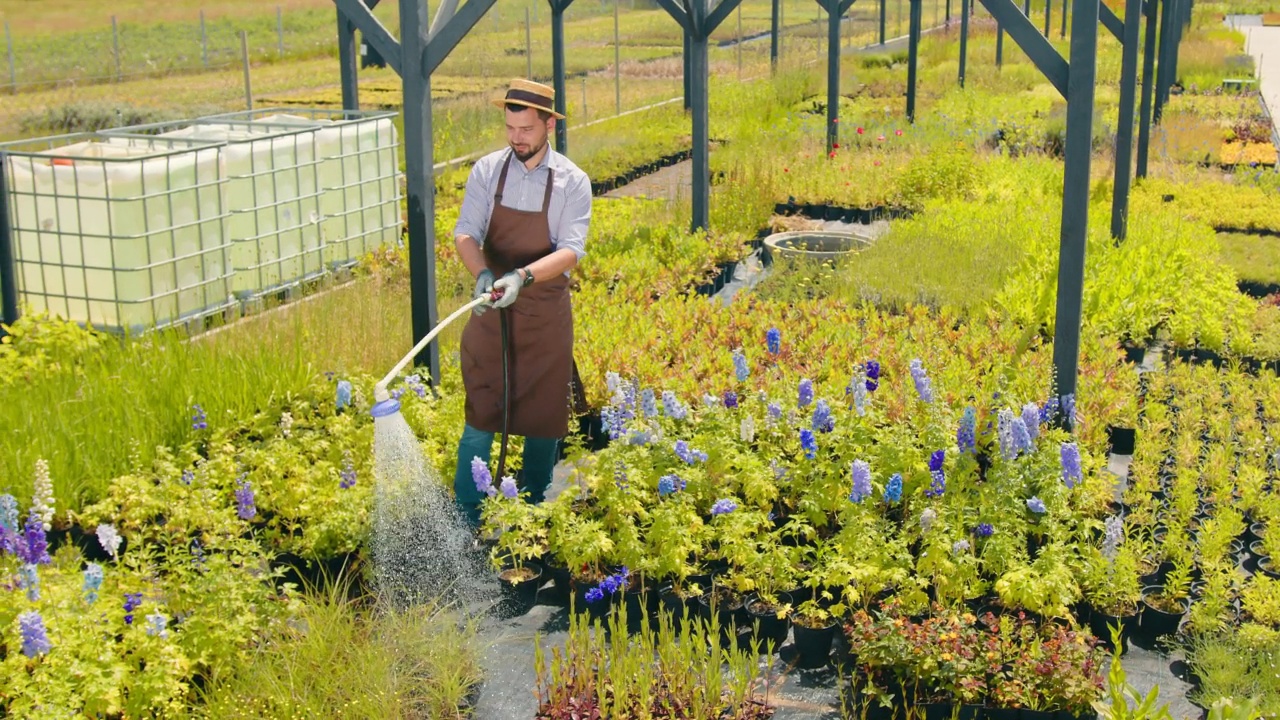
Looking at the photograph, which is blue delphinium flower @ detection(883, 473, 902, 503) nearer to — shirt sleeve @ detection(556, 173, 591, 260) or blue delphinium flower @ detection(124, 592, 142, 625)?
shirt sleeve @ detection(556, 173, 591, 260)

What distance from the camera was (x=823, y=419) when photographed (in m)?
5.15

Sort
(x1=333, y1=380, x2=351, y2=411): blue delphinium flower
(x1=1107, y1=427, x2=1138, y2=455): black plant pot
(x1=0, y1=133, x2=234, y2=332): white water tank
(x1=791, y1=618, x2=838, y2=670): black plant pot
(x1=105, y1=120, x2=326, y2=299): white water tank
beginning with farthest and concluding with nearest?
(x1=105, y1=120, x2=326, y2=299): white water tank → (x1=0, y1=133, x2=234, y2=332): white water tank → (x1=1107, y1=427, x2=1138, y2=455): black plant pot → (x1=333, y1=380, x2=351, y2=411): blue delphinium flower → (x1=791, y1=618, x2=838, y2=670): black plant pot

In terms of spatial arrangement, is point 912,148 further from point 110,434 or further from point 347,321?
point 110,434

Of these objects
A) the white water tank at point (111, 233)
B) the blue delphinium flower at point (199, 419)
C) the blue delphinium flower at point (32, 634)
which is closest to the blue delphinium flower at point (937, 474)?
the blue delphinium flower at point (199, 419)

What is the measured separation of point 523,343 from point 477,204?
58 cm

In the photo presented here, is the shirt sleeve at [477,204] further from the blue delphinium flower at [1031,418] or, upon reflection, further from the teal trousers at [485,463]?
the blue delphinium flower at [1031,418]

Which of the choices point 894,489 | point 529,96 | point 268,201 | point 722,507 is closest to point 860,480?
point 894,489

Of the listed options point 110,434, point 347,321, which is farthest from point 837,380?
point 110,434

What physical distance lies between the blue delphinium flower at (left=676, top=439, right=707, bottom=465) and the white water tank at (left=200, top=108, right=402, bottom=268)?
176 inches

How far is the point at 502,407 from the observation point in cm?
524

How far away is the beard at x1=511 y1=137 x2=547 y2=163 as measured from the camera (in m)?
5.04

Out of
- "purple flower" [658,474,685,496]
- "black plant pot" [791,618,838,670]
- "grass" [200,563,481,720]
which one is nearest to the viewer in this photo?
"grass" [200,563,481,720]

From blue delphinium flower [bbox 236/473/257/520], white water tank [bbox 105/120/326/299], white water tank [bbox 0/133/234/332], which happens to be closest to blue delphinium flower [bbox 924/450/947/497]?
blue delphinium flower [bbox 236/473/257/520]

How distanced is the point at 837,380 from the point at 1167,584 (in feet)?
6.40
